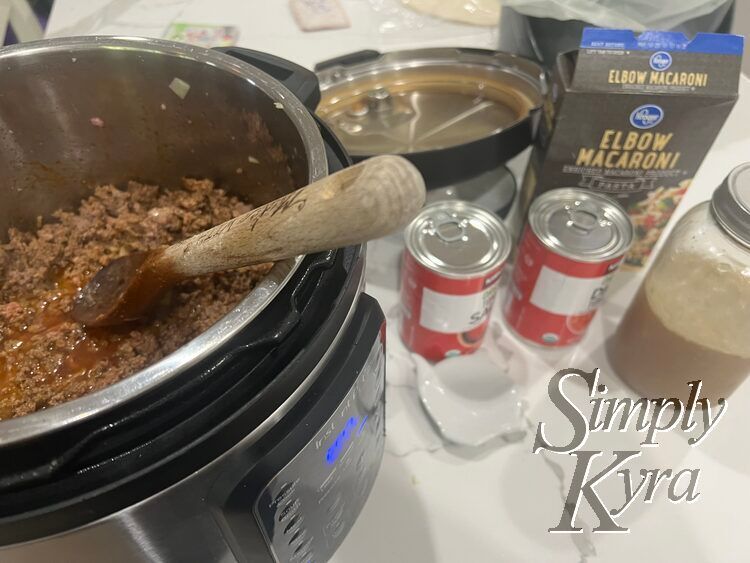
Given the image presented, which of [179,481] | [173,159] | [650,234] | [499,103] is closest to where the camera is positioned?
[179,481]

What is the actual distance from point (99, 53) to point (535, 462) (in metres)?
0.70

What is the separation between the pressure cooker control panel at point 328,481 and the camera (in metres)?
0.45

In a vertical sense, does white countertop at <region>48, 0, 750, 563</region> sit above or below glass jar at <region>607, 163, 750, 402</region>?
below

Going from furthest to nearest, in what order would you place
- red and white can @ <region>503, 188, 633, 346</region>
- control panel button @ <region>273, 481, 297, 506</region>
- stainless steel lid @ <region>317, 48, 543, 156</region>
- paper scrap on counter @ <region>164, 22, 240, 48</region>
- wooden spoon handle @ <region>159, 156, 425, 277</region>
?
paper scrap on counter @ <region>164, 22, 240, 48</region>, stainless steel lid @ <region>317, 48, 543, 156</region>, red and white can @ <region>503, 188, 633, 346</region>, control panel button @ <region>273, 481, 297, 506</region>, wooden spoon handle @ <region>159, 156, 425, 277</region>

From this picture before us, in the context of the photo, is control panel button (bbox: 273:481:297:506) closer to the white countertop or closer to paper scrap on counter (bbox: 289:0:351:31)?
the white countertop

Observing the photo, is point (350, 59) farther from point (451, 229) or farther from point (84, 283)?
point (84, 283)

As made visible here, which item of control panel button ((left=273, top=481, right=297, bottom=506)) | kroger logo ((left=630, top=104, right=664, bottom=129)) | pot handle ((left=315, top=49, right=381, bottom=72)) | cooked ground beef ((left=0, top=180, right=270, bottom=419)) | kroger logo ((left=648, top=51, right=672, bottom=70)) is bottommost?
cooked ground beef ((left=0, top=180, right=270, bottom=419))

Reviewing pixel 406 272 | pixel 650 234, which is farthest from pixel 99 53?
pixel 650 234

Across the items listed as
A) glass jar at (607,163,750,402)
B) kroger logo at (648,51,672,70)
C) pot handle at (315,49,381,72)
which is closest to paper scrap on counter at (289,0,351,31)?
pot handle at (315,49,381,72)

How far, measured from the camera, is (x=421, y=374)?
769 mm

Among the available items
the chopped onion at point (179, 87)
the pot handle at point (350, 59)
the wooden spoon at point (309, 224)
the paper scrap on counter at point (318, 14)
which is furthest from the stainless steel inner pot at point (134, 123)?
the paper scrap on counter at point (318, 14)

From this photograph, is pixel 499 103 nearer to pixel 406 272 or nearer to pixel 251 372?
pixel 406 272

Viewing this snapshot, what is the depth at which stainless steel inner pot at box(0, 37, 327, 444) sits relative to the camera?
602 millimetres

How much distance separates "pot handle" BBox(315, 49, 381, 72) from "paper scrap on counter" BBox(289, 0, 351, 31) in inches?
13.5
